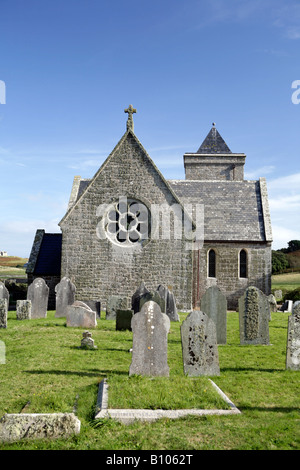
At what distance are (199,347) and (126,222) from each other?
12.7 m

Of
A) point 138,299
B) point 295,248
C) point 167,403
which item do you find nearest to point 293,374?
point 167,403

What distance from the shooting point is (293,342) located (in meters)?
9.60

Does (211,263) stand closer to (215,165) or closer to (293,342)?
(215,165)

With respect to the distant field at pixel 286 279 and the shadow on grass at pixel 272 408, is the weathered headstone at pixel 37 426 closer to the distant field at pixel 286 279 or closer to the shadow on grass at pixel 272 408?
the shadow on grass at pixel 272 408

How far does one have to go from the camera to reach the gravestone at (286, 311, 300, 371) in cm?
955

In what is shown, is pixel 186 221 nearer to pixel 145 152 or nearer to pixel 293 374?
pixel 145 152

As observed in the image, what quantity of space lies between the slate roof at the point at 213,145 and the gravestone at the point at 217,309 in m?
27.9

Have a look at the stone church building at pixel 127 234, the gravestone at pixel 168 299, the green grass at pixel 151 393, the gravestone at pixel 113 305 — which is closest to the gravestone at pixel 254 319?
the green grass at pixel 151 393

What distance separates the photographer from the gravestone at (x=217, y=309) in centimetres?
1280

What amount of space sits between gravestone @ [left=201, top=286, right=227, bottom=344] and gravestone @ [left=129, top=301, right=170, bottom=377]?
4.14m

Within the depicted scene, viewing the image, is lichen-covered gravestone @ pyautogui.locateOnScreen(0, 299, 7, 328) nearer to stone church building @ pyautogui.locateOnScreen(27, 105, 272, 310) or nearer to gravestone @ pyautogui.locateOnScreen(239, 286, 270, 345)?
stone church building @ pyautogui.locateOnScreen(27, 105, 272, 310)

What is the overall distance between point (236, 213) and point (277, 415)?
789 inches

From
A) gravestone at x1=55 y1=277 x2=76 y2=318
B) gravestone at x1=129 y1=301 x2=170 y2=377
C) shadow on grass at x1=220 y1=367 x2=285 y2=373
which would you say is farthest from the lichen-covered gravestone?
shadow on grass at x1=220 y1=367 x2=285 y2=373

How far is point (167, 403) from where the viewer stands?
6.86 metres
